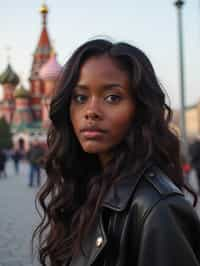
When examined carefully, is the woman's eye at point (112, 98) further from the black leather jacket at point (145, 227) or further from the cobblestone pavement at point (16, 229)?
the cobblestone pavement at point (16, 229)

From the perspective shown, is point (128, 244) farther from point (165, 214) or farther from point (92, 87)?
point (92, 87)

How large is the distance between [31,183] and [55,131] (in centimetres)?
1372

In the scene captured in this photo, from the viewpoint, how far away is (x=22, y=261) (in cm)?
478

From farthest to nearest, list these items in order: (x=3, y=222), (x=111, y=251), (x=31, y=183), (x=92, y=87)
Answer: (x=31, y=183) < (x=3, y=222) < (x=92, y=87) < (x=111, y=251)

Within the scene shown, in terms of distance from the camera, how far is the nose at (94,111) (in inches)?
50.1

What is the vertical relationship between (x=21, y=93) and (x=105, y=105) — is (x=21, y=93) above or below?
below

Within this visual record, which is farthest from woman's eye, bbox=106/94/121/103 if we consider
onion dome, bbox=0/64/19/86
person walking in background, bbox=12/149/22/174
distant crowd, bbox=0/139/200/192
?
onion dome, bbox=0/64/19/86

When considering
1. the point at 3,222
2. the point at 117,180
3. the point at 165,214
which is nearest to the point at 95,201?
the point at 117,180

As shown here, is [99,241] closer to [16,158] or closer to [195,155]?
[195,155]

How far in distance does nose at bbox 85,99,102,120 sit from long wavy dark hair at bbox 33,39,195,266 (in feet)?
0.38

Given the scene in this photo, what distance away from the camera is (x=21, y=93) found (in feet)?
183

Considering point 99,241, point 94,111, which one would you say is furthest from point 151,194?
point 94,111

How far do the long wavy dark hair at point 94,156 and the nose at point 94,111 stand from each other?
11 centimetres

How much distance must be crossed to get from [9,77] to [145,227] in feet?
195
